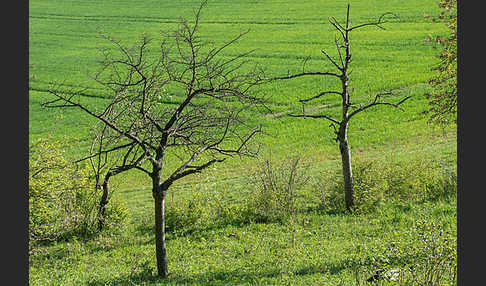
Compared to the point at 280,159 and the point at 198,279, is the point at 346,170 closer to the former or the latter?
the point at 198,279

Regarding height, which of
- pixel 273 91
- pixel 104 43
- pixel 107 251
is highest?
pixel 104 43

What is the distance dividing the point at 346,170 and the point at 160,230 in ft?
22.1

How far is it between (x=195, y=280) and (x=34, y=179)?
20.5ft

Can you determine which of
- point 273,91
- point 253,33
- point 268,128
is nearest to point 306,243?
point 268,128

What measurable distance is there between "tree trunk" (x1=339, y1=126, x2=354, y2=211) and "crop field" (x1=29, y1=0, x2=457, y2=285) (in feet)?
1.73

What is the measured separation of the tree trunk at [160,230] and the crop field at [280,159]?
326 millimetres

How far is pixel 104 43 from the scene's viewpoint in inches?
2264

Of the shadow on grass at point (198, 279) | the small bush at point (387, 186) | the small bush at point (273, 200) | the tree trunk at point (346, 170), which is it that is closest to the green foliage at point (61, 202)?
the shadow on grass at point (198, 279)

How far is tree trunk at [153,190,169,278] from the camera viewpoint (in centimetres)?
1120

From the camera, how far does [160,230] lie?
11461 mm

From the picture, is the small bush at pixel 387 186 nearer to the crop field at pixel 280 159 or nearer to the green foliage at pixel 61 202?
the crop field at pixel 280 159

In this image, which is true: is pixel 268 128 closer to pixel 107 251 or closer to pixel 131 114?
pixel 107 251

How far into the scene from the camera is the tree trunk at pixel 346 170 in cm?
1550

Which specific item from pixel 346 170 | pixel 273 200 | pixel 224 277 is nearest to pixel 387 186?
pixel 346 170
